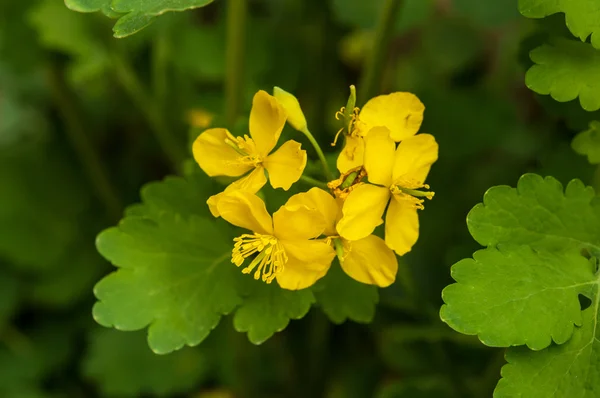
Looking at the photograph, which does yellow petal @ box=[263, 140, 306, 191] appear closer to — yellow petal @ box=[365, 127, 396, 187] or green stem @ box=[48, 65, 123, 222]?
yellow petal @ box=[365, 127, 396, 187]

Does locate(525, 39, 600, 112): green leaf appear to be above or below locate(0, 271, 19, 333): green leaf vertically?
above

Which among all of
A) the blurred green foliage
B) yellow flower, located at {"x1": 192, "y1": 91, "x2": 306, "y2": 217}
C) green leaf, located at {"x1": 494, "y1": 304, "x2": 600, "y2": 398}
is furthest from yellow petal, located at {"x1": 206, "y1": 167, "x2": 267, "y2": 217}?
green leaf, located at {"x1": 494, "y1": 304, "x2": 600, "y2": 398}

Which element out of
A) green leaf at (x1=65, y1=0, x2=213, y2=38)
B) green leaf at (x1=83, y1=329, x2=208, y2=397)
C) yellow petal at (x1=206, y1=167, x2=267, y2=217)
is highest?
green leaf at (x1=65, y1=0, x2=213, y2=38)

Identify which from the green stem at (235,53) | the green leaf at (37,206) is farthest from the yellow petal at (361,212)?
the green leaf at (37,206)

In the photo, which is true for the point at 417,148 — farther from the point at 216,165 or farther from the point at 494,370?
the point at 494,370

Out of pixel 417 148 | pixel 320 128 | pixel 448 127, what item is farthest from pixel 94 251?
pixel 417 148

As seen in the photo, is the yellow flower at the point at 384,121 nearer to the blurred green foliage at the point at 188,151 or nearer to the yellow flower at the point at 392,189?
the yellow flower at the point at 392,189
